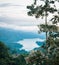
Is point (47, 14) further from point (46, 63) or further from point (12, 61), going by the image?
point (12, 61)

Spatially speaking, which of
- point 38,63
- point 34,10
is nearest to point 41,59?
point 38,63

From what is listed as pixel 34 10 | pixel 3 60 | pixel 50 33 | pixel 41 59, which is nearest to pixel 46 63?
pixel 41 59

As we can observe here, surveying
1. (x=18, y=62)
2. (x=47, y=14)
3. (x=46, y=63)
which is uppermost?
(x=47, y=14)

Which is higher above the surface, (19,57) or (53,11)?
(53,11)

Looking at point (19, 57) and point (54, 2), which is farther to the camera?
point (19, 57)

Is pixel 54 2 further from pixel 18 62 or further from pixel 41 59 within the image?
pixel 18 62

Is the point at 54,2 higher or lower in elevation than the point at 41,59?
higher

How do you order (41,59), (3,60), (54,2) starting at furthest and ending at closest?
1. (3,60)
2. (54,2)
3. (41,59)

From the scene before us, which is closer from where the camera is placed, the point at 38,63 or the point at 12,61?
the point at 38,63

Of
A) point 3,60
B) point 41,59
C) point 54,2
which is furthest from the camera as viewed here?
point 3,60
